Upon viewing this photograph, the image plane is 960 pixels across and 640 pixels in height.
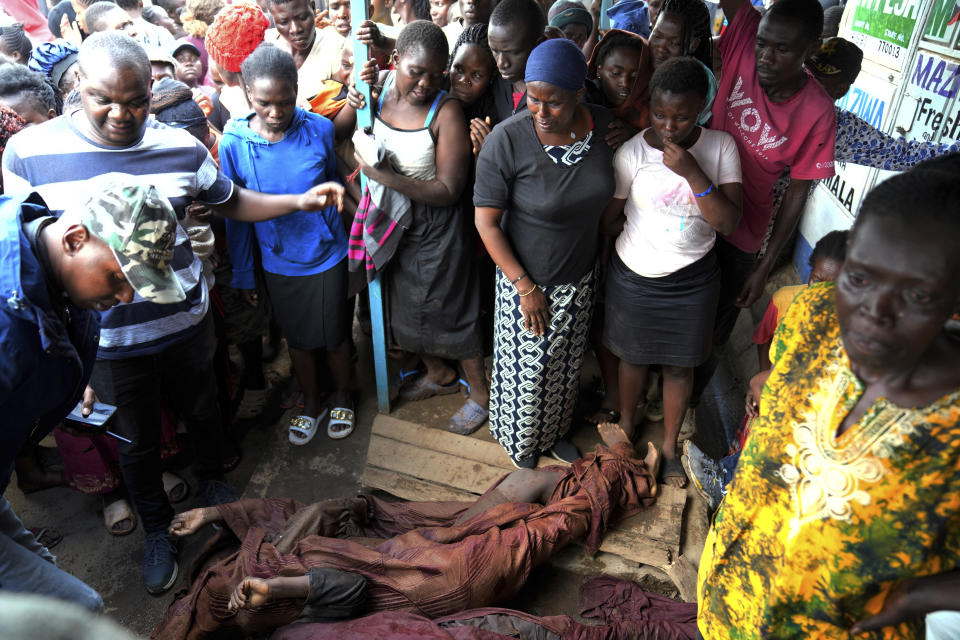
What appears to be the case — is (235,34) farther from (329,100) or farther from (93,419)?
(93,419)

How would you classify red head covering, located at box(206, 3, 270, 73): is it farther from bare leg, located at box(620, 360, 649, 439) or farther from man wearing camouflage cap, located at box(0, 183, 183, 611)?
bare leg, located at box(620, 360, 649, 439)

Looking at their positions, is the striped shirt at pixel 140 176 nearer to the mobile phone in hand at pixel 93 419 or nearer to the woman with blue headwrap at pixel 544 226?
the mobile phone in hand at pixel 93 419

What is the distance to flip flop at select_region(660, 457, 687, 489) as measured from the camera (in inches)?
125

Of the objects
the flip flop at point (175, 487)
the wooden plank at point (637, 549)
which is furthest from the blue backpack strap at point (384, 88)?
the wooden plank at point (637, 549)

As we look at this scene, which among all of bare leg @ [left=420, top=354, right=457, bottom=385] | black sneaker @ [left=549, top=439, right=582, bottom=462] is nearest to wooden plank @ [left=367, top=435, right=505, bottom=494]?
black sneaker @ [left=549, top=439, right=582, bottom=462]

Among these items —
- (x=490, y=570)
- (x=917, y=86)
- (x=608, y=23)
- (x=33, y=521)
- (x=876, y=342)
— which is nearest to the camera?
(x=876, y=342)

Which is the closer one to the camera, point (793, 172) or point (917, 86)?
point (793, 172)

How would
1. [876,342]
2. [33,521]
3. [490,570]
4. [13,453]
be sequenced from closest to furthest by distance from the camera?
[876,342] → [13,453] → [490,570] → [33,521]

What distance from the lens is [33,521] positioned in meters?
3.23

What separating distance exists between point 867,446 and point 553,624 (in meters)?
1.49

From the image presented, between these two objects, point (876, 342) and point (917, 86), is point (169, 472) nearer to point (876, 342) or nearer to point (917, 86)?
point (876, 342)

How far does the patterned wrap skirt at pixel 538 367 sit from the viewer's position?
9.63 feet

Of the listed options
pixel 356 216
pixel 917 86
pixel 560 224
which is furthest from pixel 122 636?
pixel 917 86

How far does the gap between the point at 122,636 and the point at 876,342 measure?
49.4 inches
